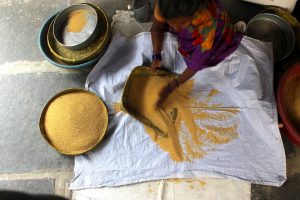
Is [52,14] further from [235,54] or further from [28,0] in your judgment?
[235,54]

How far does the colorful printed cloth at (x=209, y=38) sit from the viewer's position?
130 cm

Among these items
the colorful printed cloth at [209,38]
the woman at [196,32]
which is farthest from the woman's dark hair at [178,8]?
the colorful printed cloth at [209,38]

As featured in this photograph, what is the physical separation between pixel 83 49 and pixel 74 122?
1.47 feet

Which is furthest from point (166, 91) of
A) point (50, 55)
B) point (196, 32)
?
point (50, 55)

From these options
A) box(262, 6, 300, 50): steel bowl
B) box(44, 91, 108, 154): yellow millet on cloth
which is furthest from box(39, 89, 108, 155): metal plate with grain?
Answer: box(262, 6, 300, 50): steel bowl

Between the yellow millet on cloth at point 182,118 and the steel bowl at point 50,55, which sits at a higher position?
the steel bowl at point 50,55

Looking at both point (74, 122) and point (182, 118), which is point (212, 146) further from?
point (74, 122)

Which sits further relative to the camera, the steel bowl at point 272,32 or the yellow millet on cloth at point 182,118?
the steel bowl at point 272,32

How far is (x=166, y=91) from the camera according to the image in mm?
1631

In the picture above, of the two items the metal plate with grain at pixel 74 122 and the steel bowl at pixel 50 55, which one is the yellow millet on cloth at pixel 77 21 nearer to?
the steel bowl at pixel 50 55

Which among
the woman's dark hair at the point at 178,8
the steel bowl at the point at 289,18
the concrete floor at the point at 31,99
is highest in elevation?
the woman's dark hair at the point at 178,8

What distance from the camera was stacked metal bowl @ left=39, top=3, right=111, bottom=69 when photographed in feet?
5.88

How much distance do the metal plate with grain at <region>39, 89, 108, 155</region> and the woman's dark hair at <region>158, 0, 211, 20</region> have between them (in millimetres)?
752

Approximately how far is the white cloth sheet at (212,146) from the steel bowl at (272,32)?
0.60 ft
